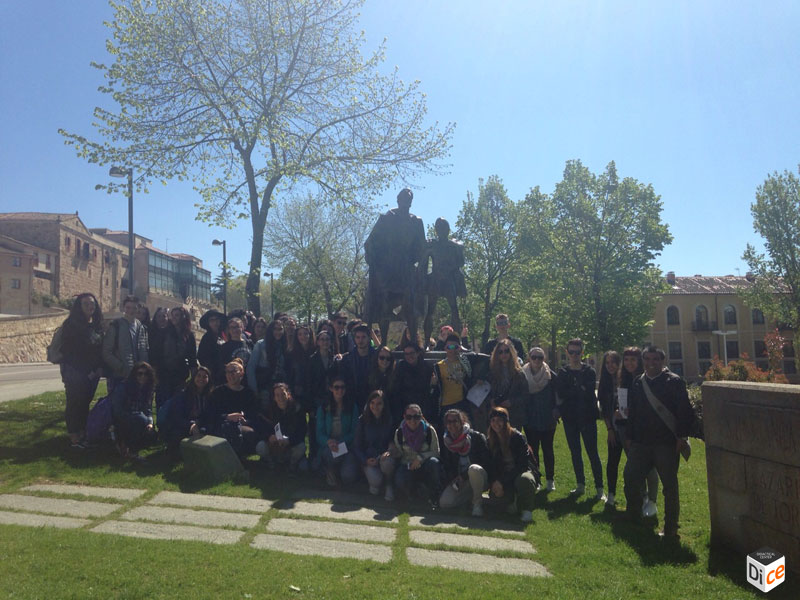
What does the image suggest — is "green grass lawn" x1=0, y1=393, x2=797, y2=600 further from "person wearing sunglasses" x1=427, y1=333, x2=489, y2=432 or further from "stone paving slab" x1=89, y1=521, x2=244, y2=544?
"person wearing sunglasses" x1=427, y1=333, x2=489, y2=432

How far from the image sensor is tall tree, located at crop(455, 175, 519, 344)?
32.1 m

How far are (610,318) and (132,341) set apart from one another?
27180mm

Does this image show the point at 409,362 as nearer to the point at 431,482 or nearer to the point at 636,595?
the point at 431,482

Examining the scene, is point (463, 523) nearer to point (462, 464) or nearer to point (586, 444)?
point (462, 464)

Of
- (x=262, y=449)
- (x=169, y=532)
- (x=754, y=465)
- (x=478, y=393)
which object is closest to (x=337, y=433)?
(x=262, y=449)

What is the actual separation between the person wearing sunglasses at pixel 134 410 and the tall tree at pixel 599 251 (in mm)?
26794

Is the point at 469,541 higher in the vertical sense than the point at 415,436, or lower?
lower

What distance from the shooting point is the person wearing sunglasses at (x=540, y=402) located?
690 cm

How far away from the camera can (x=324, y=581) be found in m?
3.94

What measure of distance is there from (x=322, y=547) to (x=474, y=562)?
1245 millimetres

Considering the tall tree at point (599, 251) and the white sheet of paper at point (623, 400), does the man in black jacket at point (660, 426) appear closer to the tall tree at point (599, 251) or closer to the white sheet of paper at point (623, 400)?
the white sheet of paper at point (623, 400)

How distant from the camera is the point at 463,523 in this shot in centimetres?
559

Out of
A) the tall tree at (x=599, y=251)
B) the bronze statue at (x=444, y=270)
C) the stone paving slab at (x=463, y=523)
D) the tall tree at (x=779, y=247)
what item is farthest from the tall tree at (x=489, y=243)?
the stone paving slab at (x=463, y=523)

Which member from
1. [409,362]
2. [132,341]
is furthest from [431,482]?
[132,341]
